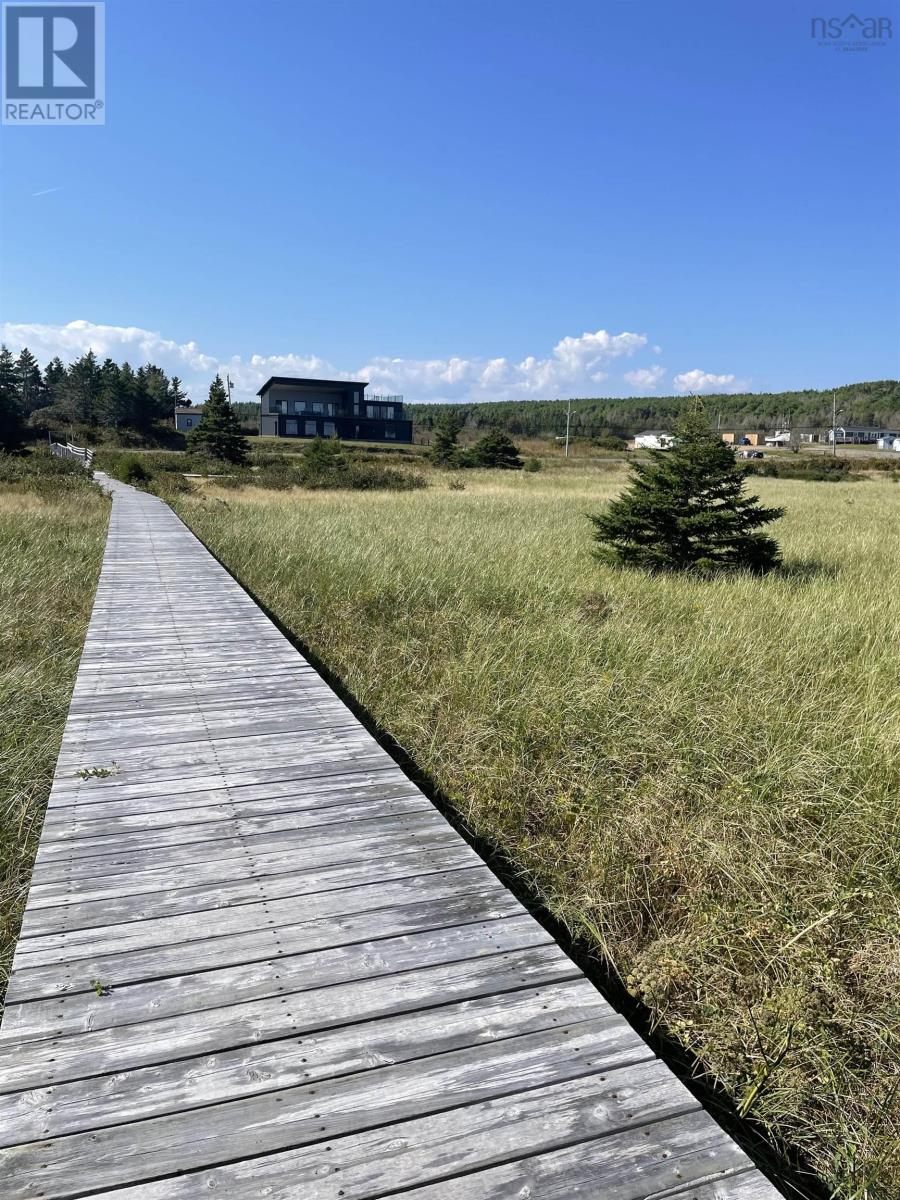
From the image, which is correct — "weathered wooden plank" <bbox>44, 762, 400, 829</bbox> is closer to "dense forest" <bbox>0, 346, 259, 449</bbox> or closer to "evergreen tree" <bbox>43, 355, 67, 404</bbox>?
"dense forest" <bbox>0, 346, 259, 449</bbox>

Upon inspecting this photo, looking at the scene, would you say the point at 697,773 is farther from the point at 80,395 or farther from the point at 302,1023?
Result: the point at 80,395

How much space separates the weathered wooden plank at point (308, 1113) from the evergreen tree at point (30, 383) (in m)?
97.9

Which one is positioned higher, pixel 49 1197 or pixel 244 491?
pixel 244 491

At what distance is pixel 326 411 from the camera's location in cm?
7875

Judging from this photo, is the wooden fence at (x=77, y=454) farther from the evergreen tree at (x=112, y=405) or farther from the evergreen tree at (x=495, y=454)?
the evergreen tree at (x=495, y=454)

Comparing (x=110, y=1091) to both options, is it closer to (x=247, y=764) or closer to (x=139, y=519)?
(x=247, y=764)

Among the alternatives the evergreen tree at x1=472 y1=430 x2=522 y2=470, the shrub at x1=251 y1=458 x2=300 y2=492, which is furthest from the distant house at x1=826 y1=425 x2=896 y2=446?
the shrub at x1=251 y1=458 x2=300 y2=492

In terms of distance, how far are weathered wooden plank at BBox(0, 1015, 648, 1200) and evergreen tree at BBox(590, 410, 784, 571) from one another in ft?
31.9

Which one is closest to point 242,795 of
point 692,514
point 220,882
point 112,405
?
point 220,882

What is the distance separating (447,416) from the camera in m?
54.6

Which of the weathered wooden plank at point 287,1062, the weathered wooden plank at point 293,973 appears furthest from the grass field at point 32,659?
the weathered wooden plank at point 287,1062

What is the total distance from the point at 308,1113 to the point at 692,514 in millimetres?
10478

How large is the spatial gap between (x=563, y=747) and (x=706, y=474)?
7.64 meters

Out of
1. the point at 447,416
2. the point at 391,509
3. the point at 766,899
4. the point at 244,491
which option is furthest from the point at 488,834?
the point at 447,416
